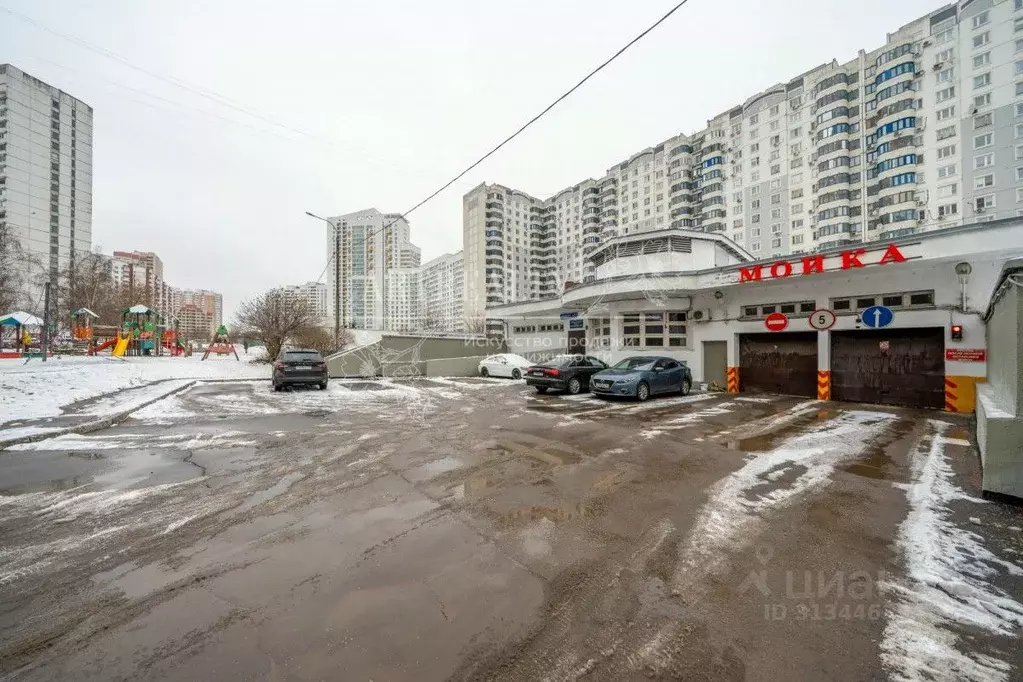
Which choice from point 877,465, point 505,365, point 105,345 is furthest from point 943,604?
point 105,345

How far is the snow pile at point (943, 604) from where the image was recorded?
218 centimetres

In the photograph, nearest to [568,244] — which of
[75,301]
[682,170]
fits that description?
[682,170]

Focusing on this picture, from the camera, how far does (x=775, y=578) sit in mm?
3055

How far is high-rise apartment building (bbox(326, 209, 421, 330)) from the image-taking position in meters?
34.7

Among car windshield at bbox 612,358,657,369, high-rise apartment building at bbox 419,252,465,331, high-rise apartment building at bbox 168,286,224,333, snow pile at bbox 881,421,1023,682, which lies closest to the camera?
snow pile at bbox 881,421,1023,682

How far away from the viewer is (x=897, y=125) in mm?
43781

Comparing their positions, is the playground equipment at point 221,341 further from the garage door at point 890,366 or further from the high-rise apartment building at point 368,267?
the garage door at point 890,366

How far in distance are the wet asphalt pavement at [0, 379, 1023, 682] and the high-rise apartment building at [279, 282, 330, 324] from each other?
2342cm

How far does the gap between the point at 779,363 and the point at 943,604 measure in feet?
47.8

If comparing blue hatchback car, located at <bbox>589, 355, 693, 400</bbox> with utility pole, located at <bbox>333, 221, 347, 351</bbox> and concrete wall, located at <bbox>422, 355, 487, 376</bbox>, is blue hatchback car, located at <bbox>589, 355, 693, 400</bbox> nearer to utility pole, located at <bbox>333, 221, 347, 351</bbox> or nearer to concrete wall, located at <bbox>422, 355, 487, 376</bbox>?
concrete wall, located at <bbox>422, 355, 487, 376</bbox>

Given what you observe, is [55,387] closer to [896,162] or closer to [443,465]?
[443,465]

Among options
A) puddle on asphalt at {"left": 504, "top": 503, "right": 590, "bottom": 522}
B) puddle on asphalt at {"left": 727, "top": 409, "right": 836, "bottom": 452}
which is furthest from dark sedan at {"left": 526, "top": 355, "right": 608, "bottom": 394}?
puddle on asphalt at {"left": 504, "top": 503, "right": 590, "bottom": 522}

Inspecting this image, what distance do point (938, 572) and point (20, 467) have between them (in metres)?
10.5

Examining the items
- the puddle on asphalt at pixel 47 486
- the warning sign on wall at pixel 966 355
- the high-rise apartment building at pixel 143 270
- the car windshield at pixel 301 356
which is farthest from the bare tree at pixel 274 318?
the high-rise apartment building at pixel 143 270
